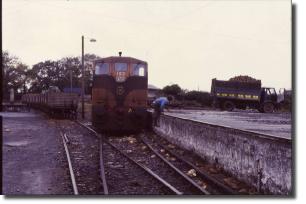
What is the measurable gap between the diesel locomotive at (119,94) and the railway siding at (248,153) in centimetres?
327

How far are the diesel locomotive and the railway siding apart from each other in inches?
129

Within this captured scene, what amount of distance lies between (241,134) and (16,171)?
386 centimetres

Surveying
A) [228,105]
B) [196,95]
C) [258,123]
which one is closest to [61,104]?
[196,95]

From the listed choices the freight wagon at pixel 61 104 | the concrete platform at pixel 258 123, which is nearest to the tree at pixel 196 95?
the concrete platform at pixel 258 123

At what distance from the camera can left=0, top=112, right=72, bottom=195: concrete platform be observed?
6289 mm

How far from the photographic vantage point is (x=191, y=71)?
703 cm

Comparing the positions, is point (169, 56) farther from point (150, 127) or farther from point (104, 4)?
point (150, 127)

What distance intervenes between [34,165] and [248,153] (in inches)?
159

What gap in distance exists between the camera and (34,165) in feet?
26.6

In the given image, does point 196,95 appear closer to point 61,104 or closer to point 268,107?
point 61,104

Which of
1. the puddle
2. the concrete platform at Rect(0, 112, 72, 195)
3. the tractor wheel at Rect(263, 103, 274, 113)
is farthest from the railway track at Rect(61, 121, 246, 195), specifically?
the tractor wheel at Rect(263, 103, 274, 113)

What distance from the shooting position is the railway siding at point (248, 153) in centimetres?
540

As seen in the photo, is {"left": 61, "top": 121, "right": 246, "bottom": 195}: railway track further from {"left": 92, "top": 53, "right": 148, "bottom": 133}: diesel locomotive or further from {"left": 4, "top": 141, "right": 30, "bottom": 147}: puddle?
{"left": 4, "top": 141, "right": 30, "bottom": 147}: puddle
